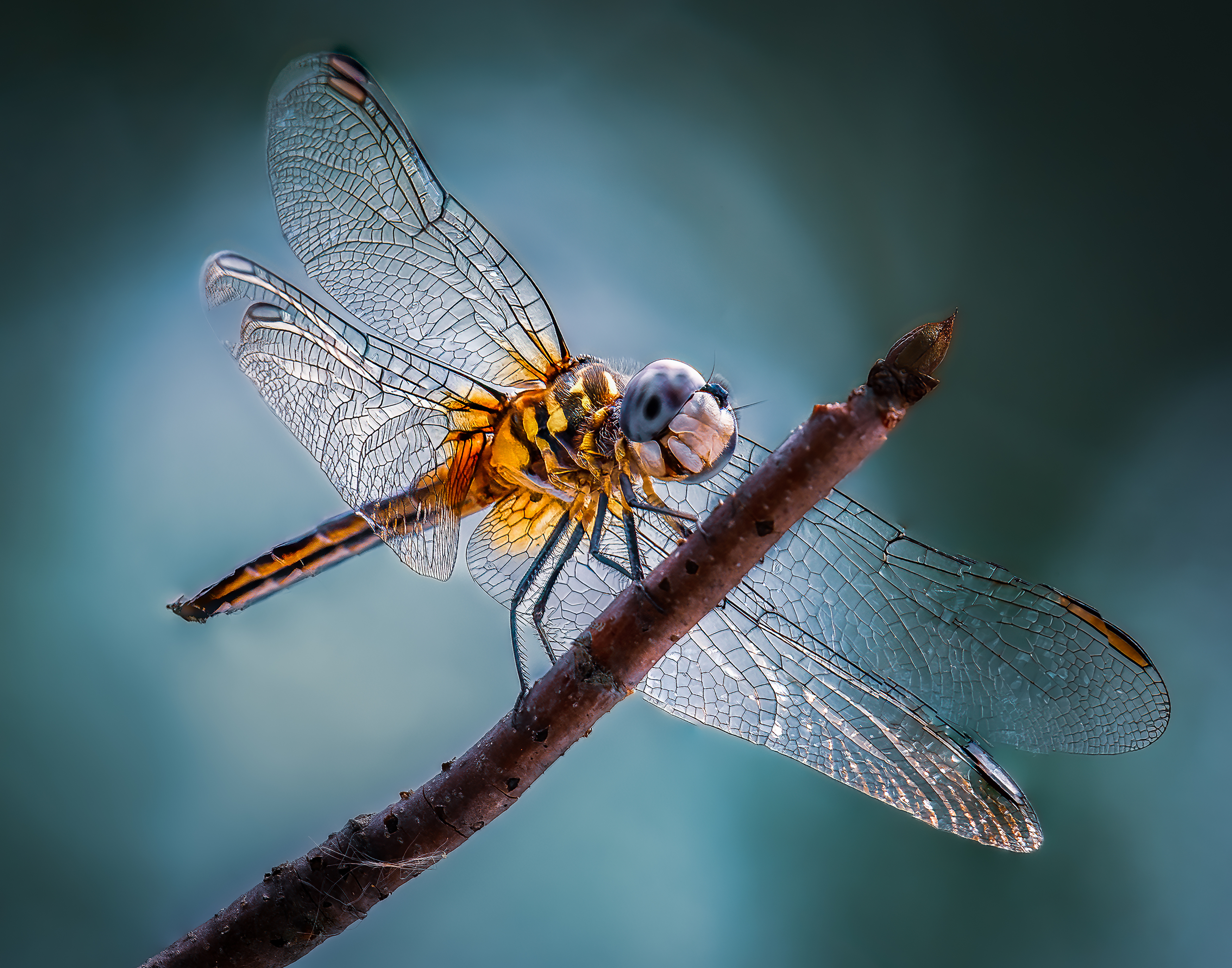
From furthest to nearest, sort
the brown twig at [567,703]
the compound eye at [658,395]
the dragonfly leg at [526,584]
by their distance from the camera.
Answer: the dragonfly leg at [526,584]
the compound eye at [658,395]
the brown twig at [567,703]

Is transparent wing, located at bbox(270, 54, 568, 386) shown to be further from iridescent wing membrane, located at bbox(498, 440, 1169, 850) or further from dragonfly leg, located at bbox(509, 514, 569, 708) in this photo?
iridescent wing membrane, located at bbox(498, 440, 1169, 850)

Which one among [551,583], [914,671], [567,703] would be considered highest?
[914,671]

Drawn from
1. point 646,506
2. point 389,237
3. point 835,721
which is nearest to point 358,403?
point 389,237

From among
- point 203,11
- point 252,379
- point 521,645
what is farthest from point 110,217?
point 521,645

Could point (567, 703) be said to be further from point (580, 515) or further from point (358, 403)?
A: point (358, 403)

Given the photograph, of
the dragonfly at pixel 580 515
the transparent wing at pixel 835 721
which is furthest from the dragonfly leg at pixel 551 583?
the transparent wing at pixel 835 721

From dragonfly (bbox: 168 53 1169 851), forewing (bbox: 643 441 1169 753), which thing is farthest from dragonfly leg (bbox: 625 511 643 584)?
forewing (bbox: 643 441 1169 753)

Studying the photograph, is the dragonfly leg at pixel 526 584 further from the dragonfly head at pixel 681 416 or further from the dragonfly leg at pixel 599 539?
the dragonfly head at pixel 681 416
